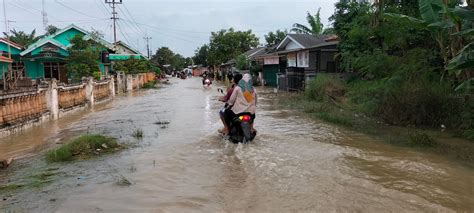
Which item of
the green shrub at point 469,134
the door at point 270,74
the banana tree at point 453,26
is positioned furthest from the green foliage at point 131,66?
the green shrub at point 469,134

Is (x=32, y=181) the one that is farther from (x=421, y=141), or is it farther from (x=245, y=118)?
(x=421, y=141)

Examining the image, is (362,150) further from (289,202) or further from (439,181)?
(289,202)

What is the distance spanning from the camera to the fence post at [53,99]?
44.5 ft

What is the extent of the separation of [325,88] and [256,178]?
12.7 metres

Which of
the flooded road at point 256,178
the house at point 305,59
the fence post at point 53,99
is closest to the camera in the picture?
the flooded road at point 256,178

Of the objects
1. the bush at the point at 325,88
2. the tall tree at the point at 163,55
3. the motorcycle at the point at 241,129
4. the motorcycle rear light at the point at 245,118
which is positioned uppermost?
the tall tree at the point at 163,55

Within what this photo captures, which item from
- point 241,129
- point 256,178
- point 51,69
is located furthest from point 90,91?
point 51,69

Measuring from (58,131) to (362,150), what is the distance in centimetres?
828

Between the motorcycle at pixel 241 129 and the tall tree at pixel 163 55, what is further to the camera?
the tall tree at pixel 163 55

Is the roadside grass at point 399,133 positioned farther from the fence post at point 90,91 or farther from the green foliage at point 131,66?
the green foliage at point 131,66

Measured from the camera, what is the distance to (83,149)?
8297 millimetres

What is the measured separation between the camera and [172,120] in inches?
551

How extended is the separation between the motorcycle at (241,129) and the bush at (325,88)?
9464mm

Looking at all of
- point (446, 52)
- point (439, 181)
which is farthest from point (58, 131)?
point (446, 52)
